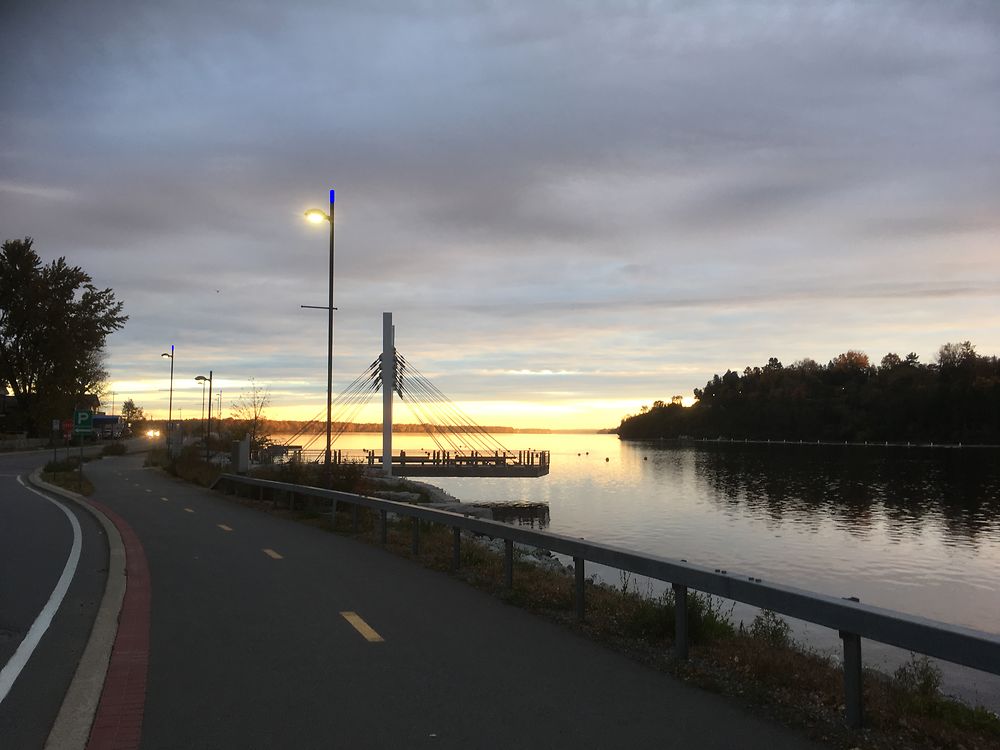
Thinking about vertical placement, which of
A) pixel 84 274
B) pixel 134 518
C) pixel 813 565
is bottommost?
pixel 813 565

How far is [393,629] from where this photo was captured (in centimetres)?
809

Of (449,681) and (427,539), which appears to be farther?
(427,539)

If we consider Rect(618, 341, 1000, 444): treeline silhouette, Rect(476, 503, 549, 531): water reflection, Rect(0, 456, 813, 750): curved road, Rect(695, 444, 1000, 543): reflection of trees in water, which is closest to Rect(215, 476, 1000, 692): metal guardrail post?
Rect(0, 456, 813, 750): curved road

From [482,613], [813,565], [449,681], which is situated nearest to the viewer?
[449,681]

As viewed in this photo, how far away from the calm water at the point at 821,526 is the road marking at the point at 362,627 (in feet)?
24.9

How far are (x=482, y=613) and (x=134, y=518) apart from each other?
14.2 meters

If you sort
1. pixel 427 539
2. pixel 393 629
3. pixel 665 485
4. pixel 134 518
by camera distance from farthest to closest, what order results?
pixel 665 485 < pixel 134 518 < pixel 427 539 < pixel 393 629

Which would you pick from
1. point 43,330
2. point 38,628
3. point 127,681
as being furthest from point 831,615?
point 43,330

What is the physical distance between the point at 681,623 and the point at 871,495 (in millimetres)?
57948

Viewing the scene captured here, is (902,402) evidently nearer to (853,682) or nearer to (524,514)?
(524,514)

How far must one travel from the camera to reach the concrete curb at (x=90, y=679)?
5.05m

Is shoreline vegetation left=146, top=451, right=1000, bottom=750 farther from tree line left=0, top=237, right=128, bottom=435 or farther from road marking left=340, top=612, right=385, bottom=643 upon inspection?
tree line left=0, top=237, right=128, bottom=435

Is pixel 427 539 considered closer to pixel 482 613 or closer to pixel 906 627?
pixel 482 613

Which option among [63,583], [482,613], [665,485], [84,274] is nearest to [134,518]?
[63,583]
